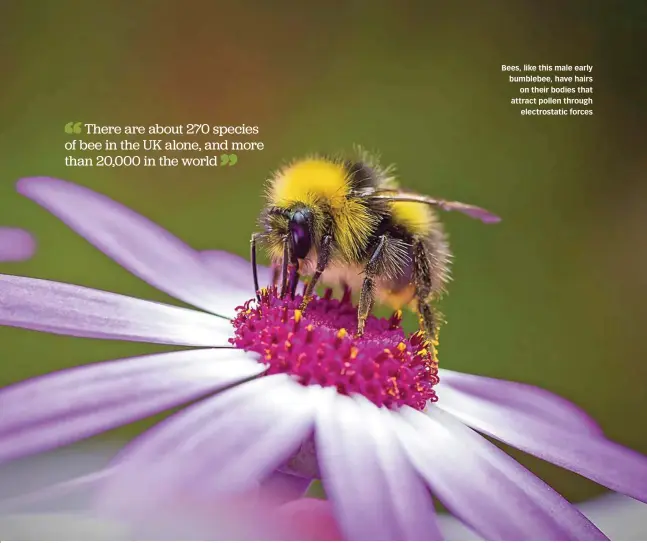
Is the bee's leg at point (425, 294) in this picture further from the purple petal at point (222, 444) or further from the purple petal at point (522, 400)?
the purple petal at point (222, 444)

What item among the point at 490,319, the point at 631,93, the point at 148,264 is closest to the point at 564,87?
the point at 631,93

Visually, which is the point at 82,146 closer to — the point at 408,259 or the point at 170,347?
the point at 170,347

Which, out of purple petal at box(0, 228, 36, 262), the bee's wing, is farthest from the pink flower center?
purple petal at box(0, 228, 36, 262)

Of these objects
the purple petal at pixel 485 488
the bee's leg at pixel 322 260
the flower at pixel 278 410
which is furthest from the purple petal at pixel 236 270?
the purple petal at pixel 485 488

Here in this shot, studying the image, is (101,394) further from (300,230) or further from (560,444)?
(560,444)

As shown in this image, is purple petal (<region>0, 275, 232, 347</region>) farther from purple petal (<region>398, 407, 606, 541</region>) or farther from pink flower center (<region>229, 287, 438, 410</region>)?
purple petal (<region>398, 407, 606, 541</region>)

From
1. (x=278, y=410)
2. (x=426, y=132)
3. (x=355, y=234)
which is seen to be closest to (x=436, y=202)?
(x=355, y=234)
